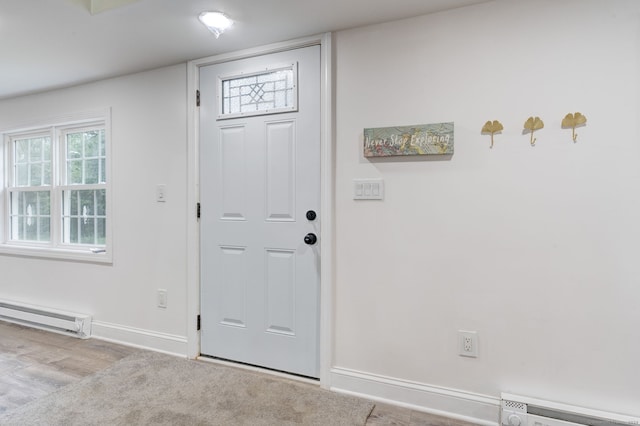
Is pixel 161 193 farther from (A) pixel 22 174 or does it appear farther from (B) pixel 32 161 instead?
(A) pixel 22 174

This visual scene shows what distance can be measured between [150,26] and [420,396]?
8.41 feet

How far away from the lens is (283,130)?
2.19 m

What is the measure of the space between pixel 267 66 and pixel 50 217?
2589mm

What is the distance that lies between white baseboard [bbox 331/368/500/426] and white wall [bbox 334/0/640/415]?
48 mm

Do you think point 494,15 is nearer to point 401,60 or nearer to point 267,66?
point 401,60

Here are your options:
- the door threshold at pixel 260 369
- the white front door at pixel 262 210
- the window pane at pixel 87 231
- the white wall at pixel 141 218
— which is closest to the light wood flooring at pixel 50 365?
the white wall at pixel 141 218

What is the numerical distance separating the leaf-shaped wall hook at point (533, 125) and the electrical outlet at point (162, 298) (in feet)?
8.42

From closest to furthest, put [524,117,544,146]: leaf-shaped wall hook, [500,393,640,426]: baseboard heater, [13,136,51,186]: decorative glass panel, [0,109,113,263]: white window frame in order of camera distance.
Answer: [500,393,640,426]: baseboard heater
[524,117,544,146]: leaf-shaped wall hook
[0,109,113,263]: white window frame
[13,136,51,186]: decorative glass panel

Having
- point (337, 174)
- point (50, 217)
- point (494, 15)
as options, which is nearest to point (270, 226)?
point (337, 174)

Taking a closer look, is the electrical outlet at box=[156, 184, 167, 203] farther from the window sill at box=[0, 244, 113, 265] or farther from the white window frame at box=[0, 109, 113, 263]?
the window sill at box=[0, 244, 113, 265]

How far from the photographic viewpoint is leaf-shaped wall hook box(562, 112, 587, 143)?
5.22 ft

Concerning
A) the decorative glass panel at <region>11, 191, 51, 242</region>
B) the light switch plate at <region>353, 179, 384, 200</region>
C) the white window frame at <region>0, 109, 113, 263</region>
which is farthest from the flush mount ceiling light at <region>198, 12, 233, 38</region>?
the decorative glass panel at <region>11, 191, 51, 242</region>

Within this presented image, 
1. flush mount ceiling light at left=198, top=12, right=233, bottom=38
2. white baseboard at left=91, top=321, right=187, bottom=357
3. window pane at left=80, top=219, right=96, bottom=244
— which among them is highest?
flush mount ceiling light at left=198, top=12, right=233, bottom=38

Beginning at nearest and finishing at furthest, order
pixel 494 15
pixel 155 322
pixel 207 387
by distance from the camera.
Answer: pixel 494 15 → pixel 207 387 → pixel 155 322
